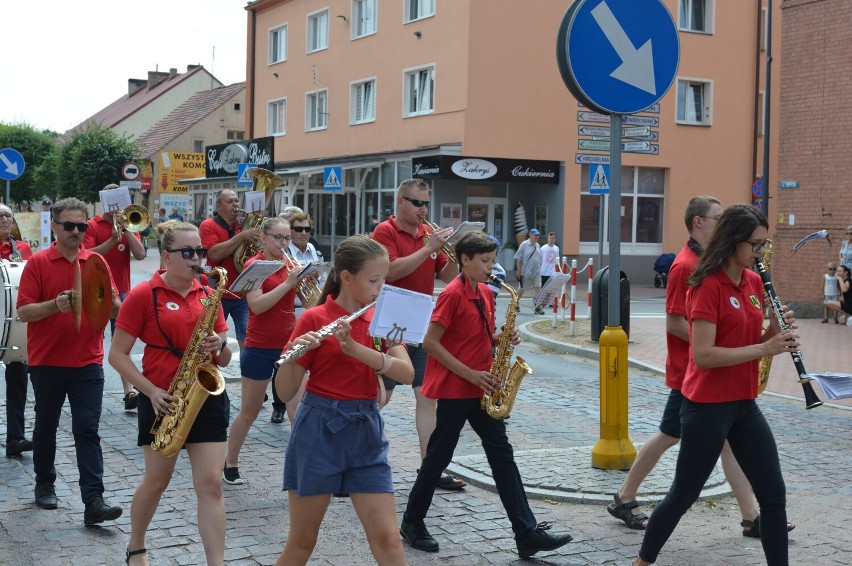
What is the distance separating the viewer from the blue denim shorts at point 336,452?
4172 mm

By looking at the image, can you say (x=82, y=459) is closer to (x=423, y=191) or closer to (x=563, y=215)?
(x=423, y=191)

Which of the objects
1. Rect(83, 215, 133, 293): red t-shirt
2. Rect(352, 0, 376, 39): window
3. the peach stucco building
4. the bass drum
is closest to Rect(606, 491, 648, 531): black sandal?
the bass drum

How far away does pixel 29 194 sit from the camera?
2997 inches

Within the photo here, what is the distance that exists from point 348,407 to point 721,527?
2.92 metres

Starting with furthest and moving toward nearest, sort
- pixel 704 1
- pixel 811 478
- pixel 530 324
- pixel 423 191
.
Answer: pixel 704 1
pixel 530 324
pixel 811 478
pixel 423 191

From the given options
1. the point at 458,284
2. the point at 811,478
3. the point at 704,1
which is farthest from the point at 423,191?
the point at 704,1

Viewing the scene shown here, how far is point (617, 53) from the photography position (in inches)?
279

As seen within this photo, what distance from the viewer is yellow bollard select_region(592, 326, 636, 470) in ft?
23.1

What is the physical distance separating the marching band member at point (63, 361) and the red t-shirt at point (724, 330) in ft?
10.8

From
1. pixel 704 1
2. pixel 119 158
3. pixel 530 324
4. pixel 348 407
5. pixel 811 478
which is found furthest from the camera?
pixel 119 158

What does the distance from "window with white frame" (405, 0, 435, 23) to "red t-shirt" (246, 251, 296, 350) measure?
996 inches

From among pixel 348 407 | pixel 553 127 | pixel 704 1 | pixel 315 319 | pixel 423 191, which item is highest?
pixel 704 1

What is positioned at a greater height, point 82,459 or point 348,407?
point 348,407

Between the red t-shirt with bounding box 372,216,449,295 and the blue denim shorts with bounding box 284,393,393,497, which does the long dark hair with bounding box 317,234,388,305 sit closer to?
the blue denim shorts with bounding box 284,393,393,497
